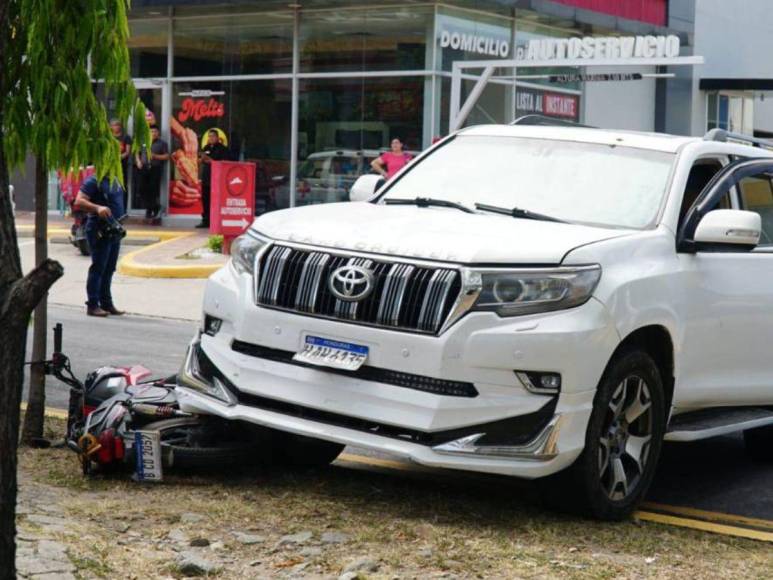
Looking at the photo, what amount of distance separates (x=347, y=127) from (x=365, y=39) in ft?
5.20

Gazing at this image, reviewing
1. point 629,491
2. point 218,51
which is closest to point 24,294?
point 629,491

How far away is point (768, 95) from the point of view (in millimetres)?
35281

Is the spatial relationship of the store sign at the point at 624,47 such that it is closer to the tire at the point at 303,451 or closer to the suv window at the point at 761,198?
the suv window at the point at 761,198

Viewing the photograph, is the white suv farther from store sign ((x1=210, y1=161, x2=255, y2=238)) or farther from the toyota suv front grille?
store sign ((x1=210, y1=161, x2=255, y2=238))

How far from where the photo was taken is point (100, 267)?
50.4ft

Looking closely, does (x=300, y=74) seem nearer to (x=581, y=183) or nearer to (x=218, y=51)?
(x=218, y=51)

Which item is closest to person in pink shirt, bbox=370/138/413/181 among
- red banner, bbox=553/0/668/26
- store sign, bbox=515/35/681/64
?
store sign, bbox=515/35/681/64

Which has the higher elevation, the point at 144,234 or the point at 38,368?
the point at 38,368

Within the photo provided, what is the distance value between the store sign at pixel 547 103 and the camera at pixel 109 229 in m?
13.4

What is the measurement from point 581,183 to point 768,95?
29403 millimetres

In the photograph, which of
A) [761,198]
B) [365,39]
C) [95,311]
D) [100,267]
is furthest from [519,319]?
[365,39]

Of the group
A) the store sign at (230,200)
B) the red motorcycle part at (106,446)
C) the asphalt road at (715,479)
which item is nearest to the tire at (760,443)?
the asphalt road at (715,479)

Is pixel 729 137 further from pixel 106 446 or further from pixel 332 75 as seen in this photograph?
pixel 332 75

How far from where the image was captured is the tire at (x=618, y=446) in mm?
6355
